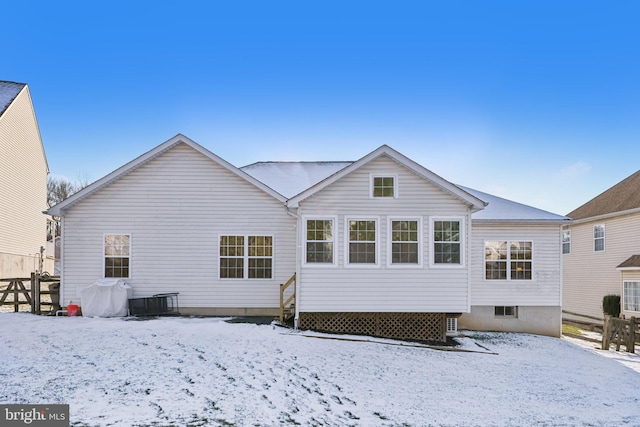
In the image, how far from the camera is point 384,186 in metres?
13.3

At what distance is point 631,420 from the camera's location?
7793 mm

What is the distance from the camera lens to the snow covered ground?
278 inches

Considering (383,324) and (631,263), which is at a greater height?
(631,263)

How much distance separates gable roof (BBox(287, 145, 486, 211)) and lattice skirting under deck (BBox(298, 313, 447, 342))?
3.59 m

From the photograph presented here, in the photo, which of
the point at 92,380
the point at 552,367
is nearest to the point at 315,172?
the point at 552,367

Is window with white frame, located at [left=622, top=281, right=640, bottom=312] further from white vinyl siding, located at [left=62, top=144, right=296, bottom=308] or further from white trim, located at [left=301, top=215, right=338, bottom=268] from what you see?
white vinyl siding, located at [left=62, top=144, right=296, bottom=308]

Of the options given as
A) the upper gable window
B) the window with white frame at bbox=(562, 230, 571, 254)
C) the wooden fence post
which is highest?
the upper gable window

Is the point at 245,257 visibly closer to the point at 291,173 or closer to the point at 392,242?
the point at 392,242

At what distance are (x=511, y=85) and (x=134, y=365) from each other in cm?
1792

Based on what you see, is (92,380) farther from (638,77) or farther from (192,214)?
(638,77)

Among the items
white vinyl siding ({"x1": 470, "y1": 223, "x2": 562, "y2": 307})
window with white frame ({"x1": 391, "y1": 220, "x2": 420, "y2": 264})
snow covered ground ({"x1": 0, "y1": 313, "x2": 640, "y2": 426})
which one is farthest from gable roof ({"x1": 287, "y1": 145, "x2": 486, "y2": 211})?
snow covered ground ({"x1": 0, "y1": 313, "x2": 640, "y2": 426})

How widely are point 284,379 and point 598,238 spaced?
2048 cm

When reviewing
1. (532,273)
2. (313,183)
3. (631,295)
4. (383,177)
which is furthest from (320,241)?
(631,295)

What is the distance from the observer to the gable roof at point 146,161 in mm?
14617
